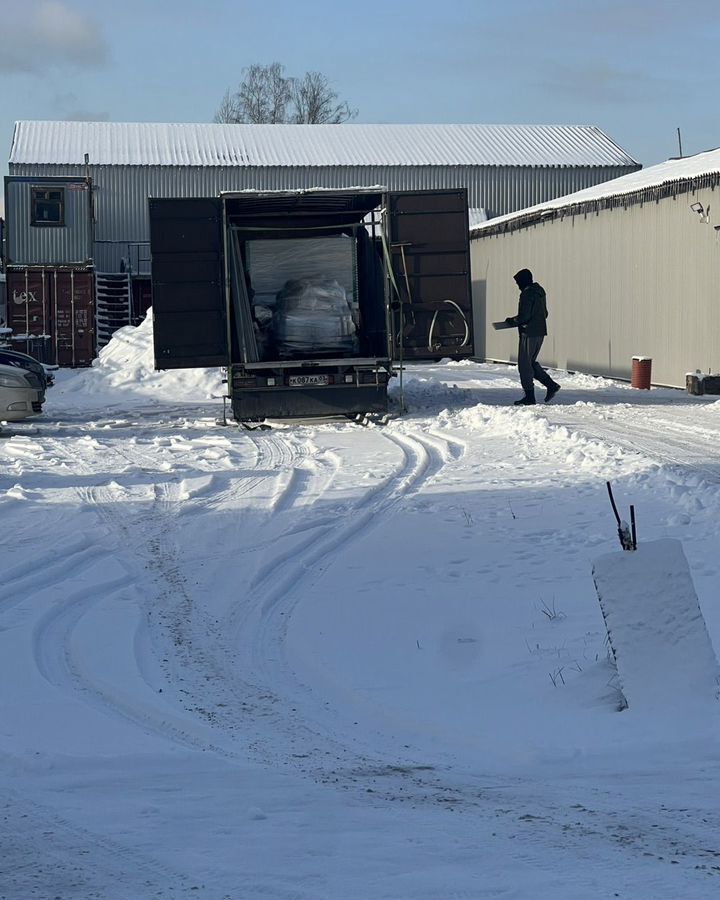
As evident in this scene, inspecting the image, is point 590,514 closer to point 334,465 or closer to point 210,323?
point 334,465

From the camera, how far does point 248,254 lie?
56.6ft

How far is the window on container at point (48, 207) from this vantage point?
37.8 meters

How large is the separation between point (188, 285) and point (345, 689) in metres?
11.4

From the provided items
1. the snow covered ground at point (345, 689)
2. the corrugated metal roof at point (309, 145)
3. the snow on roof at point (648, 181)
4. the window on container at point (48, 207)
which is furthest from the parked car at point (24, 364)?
the corrugated metal roof at point (309, 145)

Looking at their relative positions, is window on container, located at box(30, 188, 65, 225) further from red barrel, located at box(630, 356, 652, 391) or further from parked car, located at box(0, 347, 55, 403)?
red barrel, located at box(630, 356, 652, 391)

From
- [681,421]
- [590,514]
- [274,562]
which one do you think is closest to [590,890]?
[274,562]

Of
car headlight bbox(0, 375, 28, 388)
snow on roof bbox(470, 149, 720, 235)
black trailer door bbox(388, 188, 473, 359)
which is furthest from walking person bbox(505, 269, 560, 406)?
car headlight bbox(0, 375, 28, 388)

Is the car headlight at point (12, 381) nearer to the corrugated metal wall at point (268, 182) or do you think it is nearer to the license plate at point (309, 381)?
the license plate at point (309, 381)

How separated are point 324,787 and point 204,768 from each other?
49 centimetres

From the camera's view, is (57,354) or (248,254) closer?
(248,254)

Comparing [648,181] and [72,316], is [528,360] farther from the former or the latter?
[72,316]

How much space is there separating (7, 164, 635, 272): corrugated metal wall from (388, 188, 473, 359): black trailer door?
29.6 m

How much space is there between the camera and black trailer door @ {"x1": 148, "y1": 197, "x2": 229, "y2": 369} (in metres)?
16.3

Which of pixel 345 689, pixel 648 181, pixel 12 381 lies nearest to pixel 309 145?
pixel 648 181
